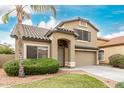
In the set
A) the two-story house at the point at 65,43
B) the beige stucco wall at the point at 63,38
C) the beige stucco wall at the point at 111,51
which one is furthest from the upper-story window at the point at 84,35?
the beige stucco wall at the point at 111,51

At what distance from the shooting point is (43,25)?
55.9 ft

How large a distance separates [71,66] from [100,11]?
6.30m

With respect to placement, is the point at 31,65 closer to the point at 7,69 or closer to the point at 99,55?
the point at 7,69

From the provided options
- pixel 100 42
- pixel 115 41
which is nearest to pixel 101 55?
pixel 100 42

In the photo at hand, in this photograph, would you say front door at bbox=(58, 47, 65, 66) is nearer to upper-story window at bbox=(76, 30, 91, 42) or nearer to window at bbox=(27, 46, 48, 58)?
window at bbox=(27, 46, 48, 58)

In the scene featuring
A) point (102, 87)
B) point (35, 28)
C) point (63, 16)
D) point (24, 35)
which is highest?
point (63, 16)

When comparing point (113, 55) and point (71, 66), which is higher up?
point (113, 55)

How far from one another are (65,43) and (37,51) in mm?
3590

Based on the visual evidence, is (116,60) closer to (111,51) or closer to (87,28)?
(111,51)

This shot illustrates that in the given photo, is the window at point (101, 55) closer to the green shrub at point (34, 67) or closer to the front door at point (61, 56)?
the front door at point (61, 56)

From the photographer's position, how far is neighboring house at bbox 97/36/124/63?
18781mm

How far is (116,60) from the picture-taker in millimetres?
17500

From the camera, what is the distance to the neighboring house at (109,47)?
18781mm

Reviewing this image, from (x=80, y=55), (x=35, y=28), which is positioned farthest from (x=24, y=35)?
(x=80, y=55)
